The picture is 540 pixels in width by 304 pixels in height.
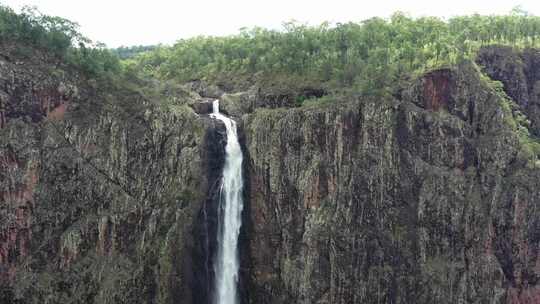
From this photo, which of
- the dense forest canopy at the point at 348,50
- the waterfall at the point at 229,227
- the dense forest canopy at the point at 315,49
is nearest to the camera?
the waterfall at the point at 229,227

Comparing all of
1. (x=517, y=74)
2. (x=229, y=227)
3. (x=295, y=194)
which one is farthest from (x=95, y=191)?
(x=517, y=74)

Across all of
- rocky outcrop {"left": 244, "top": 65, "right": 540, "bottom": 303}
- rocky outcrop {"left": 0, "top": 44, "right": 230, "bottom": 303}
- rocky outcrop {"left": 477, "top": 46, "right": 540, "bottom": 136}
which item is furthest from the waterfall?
rocky outcrop {"left": 477, "top": 46, "right": 540, "bottom": 136}

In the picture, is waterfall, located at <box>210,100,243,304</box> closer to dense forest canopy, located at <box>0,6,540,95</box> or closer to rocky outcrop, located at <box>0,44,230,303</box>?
rocky outcrop, located at <box>0,44,230,303</box>

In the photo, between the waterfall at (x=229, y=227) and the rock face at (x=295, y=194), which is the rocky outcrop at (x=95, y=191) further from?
the waterfall at (x=229, y=227)

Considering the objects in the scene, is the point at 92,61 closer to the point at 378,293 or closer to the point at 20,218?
the point at 20,218

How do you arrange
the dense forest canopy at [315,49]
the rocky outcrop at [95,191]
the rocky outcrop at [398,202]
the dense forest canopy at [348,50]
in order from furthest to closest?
1. the dense forest canopy at [348,50]
2. the dense forest canopy at [315,49]
3. the rocky outcrop at [398,202]
4. the rocky outcrop at [95,191]

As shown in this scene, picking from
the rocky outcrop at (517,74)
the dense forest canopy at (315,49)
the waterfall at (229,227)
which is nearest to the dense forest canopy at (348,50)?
the dense forest canopy at (315,49)
